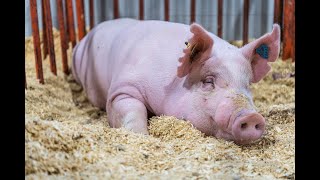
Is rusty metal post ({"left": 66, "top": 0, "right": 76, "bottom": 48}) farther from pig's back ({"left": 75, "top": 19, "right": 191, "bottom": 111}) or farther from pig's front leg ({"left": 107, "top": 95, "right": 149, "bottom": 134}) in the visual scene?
pig's front leg ({"left": 107, "top": 95, "right": 149, "bottom": 134})

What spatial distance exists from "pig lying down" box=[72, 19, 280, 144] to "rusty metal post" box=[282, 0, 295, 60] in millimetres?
1348

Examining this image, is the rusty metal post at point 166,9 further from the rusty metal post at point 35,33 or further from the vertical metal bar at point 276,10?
the rusty metal post at point 35,33

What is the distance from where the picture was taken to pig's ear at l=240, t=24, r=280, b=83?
2.30m

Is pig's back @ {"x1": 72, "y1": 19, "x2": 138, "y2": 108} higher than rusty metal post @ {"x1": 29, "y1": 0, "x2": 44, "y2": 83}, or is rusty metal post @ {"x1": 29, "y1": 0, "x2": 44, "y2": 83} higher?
rusty metal post @ {"x1": 29, "y1": 0, "x2": 44, "y2": 83}

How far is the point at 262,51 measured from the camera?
2387mm

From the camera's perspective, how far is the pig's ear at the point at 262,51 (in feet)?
7.54

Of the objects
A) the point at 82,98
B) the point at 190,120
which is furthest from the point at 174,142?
the point at 82,98

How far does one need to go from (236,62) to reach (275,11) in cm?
183

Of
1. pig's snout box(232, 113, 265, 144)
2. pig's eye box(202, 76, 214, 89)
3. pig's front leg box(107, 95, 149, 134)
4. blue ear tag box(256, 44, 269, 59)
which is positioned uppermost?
blue ear tag box(256, 44, 269, 59)

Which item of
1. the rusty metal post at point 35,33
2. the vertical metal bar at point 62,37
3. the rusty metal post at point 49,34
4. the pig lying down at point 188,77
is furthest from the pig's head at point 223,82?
the vertical metal bar at point 62,37

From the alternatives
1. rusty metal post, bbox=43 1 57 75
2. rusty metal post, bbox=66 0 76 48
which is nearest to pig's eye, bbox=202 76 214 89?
rusty metal post, bbox=43 1 57 75

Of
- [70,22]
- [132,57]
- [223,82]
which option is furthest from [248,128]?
[70,22]
